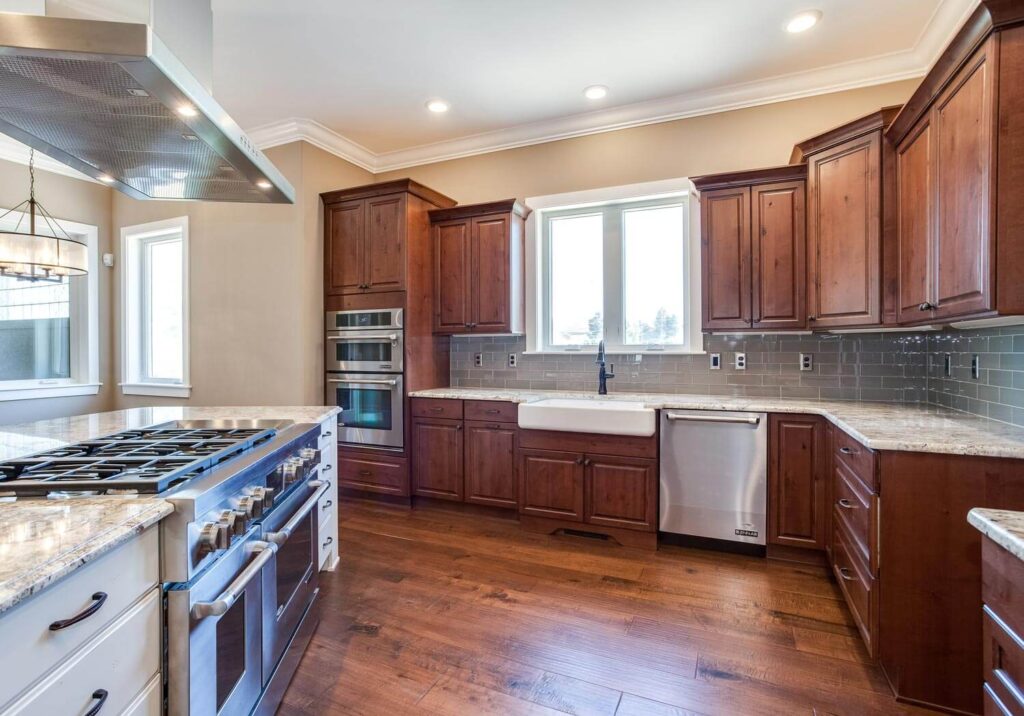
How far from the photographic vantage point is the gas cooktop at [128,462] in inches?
44.9

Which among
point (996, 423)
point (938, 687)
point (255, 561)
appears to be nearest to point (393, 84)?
point (255, 561)

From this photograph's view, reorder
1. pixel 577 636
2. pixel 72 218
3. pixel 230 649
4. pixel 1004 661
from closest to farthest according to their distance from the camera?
pixel 1004 661 → pixel 230 649 → pixel 577 636 → pixel 72 218

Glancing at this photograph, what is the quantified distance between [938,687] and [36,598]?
2523 millimetres

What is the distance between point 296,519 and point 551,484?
5.99ft

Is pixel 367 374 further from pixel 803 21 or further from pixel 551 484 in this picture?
pixel 803 21

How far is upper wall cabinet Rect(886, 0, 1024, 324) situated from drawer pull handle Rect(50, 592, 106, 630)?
2.54 meters

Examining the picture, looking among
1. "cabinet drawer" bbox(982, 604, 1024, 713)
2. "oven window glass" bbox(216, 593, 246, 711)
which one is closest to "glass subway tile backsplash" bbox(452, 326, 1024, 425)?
"cabinet drawer" bbox(982, 604, 1024, 713)

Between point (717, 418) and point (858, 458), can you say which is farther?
point (717, 418)

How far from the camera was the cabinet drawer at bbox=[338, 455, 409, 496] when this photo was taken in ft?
12.4

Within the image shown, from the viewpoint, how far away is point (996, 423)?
2.10 meters

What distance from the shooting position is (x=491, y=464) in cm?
353

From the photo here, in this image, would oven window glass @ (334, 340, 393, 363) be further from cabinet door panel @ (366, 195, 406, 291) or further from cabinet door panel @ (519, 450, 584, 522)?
cabinet door panel @ (519, 450, 584, 522)

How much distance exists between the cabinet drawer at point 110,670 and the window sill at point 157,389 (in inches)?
161

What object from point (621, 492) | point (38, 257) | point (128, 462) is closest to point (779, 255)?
point (621, 492)
